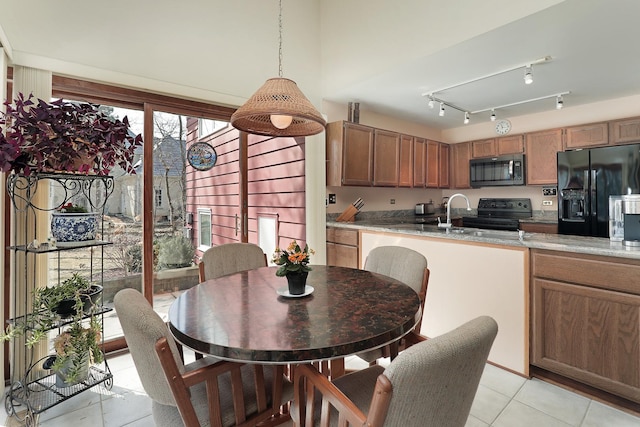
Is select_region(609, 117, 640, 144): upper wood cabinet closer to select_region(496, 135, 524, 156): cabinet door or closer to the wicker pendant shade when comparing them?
select_region(496, 135, 524, 156): cabinet door

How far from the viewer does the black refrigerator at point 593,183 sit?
3365mm

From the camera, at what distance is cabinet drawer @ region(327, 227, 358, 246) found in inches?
135

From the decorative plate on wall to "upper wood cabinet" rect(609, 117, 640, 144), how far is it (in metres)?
4.60

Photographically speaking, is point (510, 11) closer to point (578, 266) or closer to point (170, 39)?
point (578, 266)

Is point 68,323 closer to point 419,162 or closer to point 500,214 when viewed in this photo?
point 419,162

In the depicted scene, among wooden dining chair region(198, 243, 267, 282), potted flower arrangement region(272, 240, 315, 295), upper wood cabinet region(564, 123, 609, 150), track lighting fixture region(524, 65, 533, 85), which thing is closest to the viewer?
potted flower arrangement region(272, 240, 315, 295)

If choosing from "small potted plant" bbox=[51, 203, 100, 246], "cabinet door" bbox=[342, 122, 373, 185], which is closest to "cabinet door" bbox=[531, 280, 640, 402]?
"cabinet door" bbox=[342, 122, 373, 185]

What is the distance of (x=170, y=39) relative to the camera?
8.76 ft

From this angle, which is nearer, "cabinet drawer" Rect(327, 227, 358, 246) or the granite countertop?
the granite countertop

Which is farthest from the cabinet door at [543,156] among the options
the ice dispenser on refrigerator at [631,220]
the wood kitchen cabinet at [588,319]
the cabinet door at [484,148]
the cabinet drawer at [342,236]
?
the cabinet drawer at [342,236]

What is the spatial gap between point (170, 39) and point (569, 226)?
4.78m

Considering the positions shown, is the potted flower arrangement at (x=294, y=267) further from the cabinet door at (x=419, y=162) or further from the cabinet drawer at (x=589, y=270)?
the cabinet door at (x=419, y=162)

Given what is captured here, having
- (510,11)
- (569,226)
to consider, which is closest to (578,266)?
(510,11)

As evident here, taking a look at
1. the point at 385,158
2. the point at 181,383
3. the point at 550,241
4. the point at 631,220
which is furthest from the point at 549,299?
the point at 385,158
